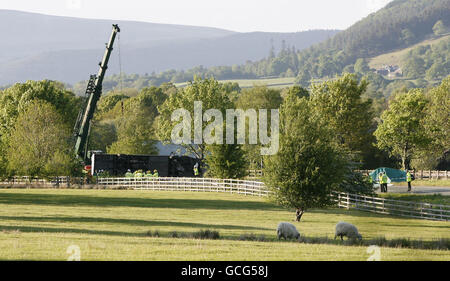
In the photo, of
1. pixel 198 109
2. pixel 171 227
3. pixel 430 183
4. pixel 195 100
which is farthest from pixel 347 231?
pixel 195 100

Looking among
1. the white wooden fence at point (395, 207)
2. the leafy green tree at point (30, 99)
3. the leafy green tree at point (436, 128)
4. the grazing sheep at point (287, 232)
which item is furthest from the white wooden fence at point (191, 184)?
the leafy green tree at point (436, 128)

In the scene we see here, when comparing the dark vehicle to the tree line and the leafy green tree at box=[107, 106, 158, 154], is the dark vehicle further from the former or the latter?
the leafy green tree at box=[107, 106, 158, 154]

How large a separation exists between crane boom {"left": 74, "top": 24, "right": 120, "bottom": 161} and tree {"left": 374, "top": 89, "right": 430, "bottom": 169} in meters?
30.6

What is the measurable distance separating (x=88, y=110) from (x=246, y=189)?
23729 millimetres

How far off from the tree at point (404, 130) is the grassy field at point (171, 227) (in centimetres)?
2530

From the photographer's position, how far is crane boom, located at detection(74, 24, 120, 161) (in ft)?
215

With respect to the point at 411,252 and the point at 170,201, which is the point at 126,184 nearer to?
the point at 170,201

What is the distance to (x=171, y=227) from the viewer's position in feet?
87.2

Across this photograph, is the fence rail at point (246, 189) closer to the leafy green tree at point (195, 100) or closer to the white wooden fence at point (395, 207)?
the white wooden fence at point (395, 207)

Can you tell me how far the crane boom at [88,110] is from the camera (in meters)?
65.6

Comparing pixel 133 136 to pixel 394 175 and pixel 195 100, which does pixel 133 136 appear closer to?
pixel 195 100

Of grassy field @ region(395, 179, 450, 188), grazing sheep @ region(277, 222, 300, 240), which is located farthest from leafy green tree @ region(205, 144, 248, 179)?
grazing sheep @ region(277, 222, 300, 240)
